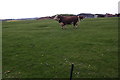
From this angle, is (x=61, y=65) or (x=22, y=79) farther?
(x=61, y=65)

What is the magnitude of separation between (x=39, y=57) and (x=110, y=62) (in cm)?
590

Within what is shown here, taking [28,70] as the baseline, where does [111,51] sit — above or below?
above

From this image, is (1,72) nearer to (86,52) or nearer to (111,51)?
(86,52)

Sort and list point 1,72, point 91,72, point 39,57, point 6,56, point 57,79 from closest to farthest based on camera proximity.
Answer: point 57,79, point 91,72, point 1,72, point 39,57, point 6,56

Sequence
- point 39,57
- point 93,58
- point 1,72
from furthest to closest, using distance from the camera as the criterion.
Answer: point 39,57
point 93,58
point 1,72

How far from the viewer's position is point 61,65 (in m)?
11.0

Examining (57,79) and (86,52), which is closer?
(57,79)

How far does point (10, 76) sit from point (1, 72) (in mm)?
1189

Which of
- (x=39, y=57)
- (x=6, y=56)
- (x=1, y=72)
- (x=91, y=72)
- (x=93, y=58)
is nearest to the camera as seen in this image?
(x=91, y=72)

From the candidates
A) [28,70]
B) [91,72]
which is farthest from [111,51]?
[28,70]

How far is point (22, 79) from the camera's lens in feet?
30.8

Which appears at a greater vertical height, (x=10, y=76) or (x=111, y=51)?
(x=111, y=51)

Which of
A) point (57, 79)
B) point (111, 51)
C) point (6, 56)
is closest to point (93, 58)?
point (111, 51)

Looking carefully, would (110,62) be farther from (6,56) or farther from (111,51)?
(6,56)
